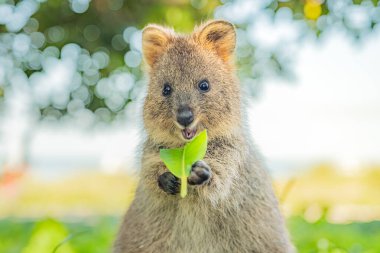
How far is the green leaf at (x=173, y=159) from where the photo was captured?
415 centimetres

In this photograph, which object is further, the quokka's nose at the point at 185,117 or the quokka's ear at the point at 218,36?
the quokka's ear at the point at 218,36

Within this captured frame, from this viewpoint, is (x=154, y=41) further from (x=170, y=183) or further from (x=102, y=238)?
(x=102, y=238)

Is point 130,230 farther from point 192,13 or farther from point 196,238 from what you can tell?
point 192,13

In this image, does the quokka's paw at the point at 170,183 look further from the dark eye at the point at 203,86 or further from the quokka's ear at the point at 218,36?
the quokka's ear at the point at 218,36

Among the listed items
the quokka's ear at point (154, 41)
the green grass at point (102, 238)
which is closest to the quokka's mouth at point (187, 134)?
the quokka's ear at point (154, 41)

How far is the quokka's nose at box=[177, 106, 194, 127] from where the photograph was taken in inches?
168

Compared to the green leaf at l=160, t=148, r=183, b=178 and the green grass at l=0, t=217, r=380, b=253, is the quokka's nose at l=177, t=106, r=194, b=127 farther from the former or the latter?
the green grass at l=0, t=217, r=380, b=253

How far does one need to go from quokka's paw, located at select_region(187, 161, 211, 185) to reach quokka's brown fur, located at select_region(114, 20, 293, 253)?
0.45 feet

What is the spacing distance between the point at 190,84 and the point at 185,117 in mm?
335

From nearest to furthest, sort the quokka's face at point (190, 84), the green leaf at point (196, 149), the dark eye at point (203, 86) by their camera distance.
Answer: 1. the green leaf at point (196, 149)
2. the quokka's face at point (190, 84)
3. the dark eye at point (203, 86)

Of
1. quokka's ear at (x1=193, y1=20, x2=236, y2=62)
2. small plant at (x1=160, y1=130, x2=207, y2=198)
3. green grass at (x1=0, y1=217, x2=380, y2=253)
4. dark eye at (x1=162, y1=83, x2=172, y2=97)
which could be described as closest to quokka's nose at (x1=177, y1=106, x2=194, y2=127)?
small plant at (x1=160, y1=130, x2=207, y2=198)

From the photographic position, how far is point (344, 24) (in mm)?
7902

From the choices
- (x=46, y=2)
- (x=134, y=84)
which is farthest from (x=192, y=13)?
(x=46, y=2)

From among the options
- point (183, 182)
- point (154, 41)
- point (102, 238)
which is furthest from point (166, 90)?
point (102, 238)
